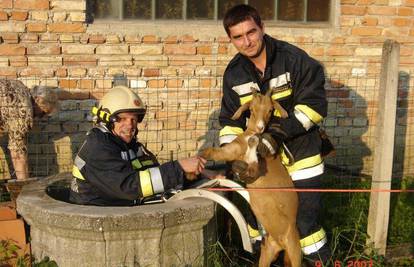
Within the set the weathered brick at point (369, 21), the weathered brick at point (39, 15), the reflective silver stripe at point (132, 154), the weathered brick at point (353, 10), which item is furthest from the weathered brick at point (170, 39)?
the reflective silver stripe at point (132, 154)

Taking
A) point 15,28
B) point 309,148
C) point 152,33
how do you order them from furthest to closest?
1. point 152,33
2. point 15,28
3. point 309,148

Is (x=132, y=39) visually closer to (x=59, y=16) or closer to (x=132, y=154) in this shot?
(x=59, y=16)

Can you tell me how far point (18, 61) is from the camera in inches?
242

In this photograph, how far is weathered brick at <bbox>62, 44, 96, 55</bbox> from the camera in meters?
6.29

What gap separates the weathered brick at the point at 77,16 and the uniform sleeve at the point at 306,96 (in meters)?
3.64

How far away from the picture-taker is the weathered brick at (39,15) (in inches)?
240

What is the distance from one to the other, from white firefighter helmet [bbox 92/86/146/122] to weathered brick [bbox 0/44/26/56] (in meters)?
2.93

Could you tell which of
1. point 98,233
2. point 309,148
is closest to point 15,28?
point 98,233

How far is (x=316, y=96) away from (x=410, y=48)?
460 cm

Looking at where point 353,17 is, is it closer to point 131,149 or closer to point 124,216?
point 131,149

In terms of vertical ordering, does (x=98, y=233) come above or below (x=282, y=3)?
below

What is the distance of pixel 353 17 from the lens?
710 cm

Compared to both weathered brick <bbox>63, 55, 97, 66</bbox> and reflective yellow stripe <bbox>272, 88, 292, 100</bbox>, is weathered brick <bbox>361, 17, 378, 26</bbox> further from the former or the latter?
reflective yellow stripe <bbox>272, 88, 292, 100</bbox>

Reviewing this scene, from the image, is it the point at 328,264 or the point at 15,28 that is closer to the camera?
the point at 328,264
